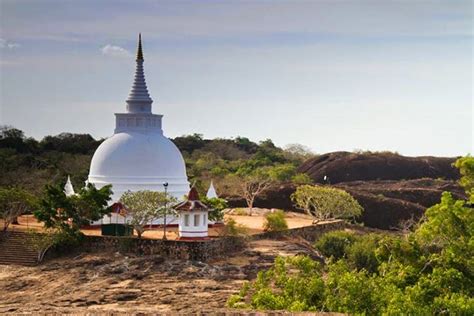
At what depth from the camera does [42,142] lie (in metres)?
79.2

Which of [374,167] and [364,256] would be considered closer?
[364,256]

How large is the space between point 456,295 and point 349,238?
55.4ft

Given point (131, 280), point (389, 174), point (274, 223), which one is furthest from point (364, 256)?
point (389, 174)

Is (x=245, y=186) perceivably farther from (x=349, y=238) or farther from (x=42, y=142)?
(x=42, y=142)

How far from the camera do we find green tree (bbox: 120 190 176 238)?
110ft

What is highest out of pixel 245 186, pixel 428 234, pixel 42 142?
pixel 42 142

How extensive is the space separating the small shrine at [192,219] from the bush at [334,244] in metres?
6.06

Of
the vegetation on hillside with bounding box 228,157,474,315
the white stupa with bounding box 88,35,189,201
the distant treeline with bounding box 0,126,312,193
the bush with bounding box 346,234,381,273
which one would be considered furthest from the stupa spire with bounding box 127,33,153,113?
the vegetation on hillside with bounding box 228,157,474,315

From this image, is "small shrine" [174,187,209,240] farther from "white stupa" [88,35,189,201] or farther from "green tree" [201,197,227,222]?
"white stupa" [88,35,189,201]

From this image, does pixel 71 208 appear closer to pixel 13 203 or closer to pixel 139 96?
pixel 13 203

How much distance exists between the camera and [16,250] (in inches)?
1350

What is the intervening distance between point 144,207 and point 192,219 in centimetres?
211

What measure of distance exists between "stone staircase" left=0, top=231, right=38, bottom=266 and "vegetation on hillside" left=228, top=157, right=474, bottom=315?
12.2 meters

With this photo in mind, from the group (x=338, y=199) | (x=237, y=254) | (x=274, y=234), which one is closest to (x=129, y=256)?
Answer: (x=237, y=254)
